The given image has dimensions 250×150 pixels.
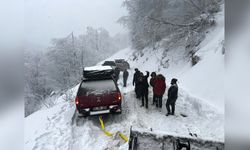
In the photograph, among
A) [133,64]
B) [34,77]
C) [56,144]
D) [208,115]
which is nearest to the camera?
[56,144]

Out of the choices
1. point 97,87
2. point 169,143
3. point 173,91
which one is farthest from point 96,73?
point 169,143

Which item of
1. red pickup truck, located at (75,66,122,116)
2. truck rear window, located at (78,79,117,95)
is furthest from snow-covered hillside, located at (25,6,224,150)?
truck rear window, located at (78,79,117,95)

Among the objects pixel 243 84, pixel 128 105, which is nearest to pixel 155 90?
pixel 128 105

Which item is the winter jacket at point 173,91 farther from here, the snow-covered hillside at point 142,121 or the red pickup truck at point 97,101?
the red pickup truck at point 97,101

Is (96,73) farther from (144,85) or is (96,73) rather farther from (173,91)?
(173,91)

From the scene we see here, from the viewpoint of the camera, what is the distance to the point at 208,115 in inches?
229

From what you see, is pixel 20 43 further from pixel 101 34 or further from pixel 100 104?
pixel 101 34

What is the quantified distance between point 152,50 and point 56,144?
13229mm

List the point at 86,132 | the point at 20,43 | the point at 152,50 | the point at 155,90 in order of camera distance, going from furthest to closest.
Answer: the point at 152,50
the point at 155,90
the point at 86,132
the point at 20,43

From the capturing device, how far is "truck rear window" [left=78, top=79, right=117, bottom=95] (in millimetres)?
6031

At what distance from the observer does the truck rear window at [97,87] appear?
603cm

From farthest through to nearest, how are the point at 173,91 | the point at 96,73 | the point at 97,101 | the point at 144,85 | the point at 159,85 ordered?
the point at 96,73 < the point at 144,85 < the point at 159,85 < the point at 97,101 < the point at 173,91

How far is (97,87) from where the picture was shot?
20.6ft

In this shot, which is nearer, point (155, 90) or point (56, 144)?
point (56, 144)
